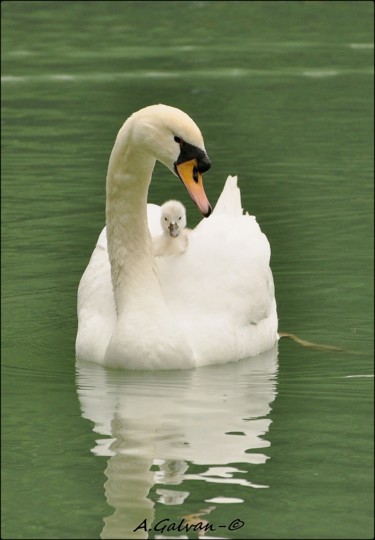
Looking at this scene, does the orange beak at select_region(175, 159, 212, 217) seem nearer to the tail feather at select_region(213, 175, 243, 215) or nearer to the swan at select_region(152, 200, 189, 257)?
the swan at select_region(152, 200, 189, 257)

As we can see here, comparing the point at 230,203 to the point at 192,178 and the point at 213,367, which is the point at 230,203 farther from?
→ the point at 192,178

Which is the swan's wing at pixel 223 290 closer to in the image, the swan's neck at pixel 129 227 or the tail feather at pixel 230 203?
the swan's neck at pixel 129 227

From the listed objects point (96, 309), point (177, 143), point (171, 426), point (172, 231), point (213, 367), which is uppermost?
point (177, 143)

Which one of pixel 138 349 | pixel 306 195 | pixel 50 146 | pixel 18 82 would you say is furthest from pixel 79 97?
pixel 138 349

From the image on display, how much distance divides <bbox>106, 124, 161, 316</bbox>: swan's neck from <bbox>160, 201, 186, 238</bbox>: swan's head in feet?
0.63

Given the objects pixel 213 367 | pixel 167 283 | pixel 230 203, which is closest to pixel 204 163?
pixel 167 283

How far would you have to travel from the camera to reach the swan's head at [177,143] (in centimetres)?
993

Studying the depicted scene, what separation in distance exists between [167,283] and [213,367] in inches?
27.3

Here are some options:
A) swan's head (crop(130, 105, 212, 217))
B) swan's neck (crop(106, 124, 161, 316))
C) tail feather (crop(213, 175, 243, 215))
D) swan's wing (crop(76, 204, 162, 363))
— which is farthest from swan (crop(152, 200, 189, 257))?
tail feather (crop(213, 175, 243, 215))

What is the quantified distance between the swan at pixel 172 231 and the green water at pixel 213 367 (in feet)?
3.07

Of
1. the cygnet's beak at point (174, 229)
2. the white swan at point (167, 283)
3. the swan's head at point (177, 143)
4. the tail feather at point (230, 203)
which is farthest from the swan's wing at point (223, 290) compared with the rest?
the swan's head at point (177, 143)

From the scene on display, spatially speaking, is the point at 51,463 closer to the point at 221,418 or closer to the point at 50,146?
the point at 221,418

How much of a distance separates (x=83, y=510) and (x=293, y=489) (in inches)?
41.9

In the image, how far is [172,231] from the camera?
1087 cm
